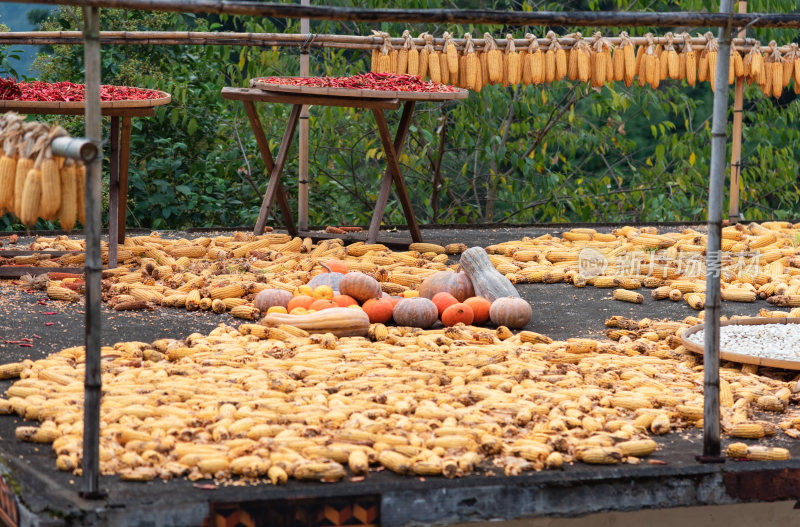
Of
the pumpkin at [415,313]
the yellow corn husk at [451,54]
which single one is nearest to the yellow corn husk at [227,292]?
the pumpkin at [415,313]

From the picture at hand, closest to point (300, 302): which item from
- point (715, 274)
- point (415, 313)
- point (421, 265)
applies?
point (415, 313)

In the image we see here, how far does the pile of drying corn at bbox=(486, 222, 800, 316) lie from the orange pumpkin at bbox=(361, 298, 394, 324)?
1194 mm

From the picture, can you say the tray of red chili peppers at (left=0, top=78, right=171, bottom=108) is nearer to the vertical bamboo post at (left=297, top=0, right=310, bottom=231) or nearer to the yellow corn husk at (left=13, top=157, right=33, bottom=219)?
the vertical bamboo post at (left=297, top=0, right=310, bottom=231)

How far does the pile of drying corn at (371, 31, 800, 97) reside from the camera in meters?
7.15

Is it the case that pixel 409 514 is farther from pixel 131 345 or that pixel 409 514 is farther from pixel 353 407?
pixel 131 345

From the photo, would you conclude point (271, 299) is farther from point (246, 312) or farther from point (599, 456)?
point (599, 456)

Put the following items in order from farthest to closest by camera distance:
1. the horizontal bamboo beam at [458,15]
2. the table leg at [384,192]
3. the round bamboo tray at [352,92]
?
the table leg at [384,192]
the round bamboo tray at [352,92]
the horizontal bamboo beam at [458,15]

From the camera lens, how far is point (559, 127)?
34.4 feet

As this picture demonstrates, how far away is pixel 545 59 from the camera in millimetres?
7207

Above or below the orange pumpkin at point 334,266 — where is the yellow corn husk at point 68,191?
above

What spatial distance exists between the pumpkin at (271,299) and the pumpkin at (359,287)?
262 mm

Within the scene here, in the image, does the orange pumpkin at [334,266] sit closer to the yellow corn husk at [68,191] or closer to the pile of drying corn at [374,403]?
the pile of drying corn at [374,403]

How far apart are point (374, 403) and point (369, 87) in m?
3.19

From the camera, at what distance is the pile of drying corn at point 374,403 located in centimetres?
284
